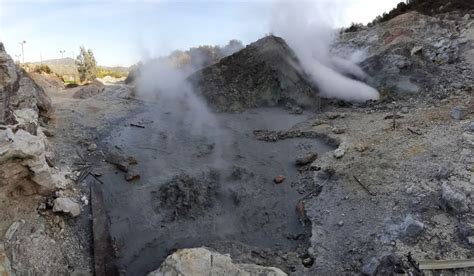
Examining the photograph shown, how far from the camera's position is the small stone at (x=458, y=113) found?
9.08 m

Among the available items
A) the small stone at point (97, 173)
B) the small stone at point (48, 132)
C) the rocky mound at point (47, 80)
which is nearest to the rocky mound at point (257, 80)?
the small stone at point (48, 132)

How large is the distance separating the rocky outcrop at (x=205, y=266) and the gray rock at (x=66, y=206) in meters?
2.26

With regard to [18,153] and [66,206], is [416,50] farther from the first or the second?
[18,153]

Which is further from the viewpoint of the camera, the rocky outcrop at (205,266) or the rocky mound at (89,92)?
the rocky mound at (89,92)

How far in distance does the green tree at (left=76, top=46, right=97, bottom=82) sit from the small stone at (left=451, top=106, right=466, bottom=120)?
2080 centimetres

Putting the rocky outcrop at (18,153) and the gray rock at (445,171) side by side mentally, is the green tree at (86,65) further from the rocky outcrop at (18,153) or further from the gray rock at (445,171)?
the gray rock at (445,171)

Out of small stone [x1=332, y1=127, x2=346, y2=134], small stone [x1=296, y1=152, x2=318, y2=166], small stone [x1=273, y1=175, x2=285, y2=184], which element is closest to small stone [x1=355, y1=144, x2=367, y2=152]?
small stone [x1=296, y1=152, x2=318, y2=166]

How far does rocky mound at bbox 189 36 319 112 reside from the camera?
13.4 m

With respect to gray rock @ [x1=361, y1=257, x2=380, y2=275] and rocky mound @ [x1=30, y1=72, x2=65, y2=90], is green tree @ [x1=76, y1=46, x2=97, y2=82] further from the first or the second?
gray rock @ [x1=361, y1=257, x2=380, y2=275]

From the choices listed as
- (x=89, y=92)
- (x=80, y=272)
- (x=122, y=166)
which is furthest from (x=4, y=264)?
(x=89, y=92)

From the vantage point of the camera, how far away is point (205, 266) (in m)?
5.80

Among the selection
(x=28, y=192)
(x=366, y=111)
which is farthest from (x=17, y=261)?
(x=366, y=111)

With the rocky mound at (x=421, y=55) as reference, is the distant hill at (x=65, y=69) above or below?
below

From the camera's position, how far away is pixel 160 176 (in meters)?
8.81
